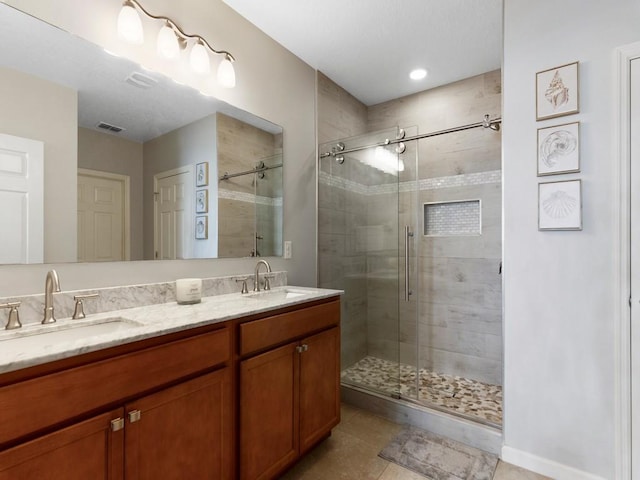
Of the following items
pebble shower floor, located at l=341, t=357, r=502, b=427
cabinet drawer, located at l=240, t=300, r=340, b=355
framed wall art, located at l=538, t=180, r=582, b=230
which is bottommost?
pebble shower floor, located at l=341, t=357, r=502, b=427

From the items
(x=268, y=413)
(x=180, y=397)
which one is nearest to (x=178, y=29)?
(x=180, y=397)

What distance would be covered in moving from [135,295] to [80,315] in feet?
0.78

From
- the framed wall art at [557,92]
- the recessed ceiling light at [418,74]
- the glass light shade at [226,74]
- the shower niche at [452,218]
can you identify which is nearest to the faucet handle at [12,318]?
the glass light shade at [226,74]

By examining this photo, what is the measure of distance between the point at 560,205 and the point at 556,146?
30 centimetres

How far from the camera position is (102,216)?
1.44 m

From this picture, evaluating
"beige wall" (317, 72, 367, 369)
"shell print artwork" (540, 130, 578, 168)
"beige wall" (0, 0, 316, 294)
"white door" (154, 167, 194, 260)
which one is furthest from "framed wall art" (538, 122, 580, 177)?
"white door" (154, 167, 194, 260)

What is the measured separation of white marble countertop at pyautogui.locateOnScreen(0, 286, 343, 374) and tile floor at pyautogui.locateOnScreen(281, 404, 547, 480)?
90 centimetres

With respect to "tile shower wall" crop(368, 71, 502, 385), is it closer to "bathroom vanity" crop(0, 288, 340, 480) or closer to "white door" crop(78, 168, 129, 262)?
"bathroom vanity" crop(0, 288, 340, 480)

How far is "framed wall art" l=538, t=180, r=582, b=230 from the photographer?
5.16 ft

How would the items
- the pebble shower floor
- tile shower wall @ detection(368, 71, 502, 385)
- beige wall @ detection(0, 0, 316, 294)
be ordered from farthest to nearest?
tile shower wall @ detection(368, 71, 502, 385), the pebble shower floor, beige wall @ detection(0, 0, 316, 294)

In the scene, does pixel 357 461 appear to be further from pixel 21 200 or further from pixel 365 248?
pixel 21 200

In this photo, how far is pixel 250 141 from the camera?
6.92 feet

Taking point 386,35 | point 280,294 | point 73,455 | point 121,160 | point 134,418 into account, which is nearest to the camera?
point 73,455

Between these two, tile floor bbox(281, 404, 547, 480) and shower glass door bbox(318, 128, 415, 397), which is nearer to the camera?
tile floor bbox(281, 404, 547, 480)
